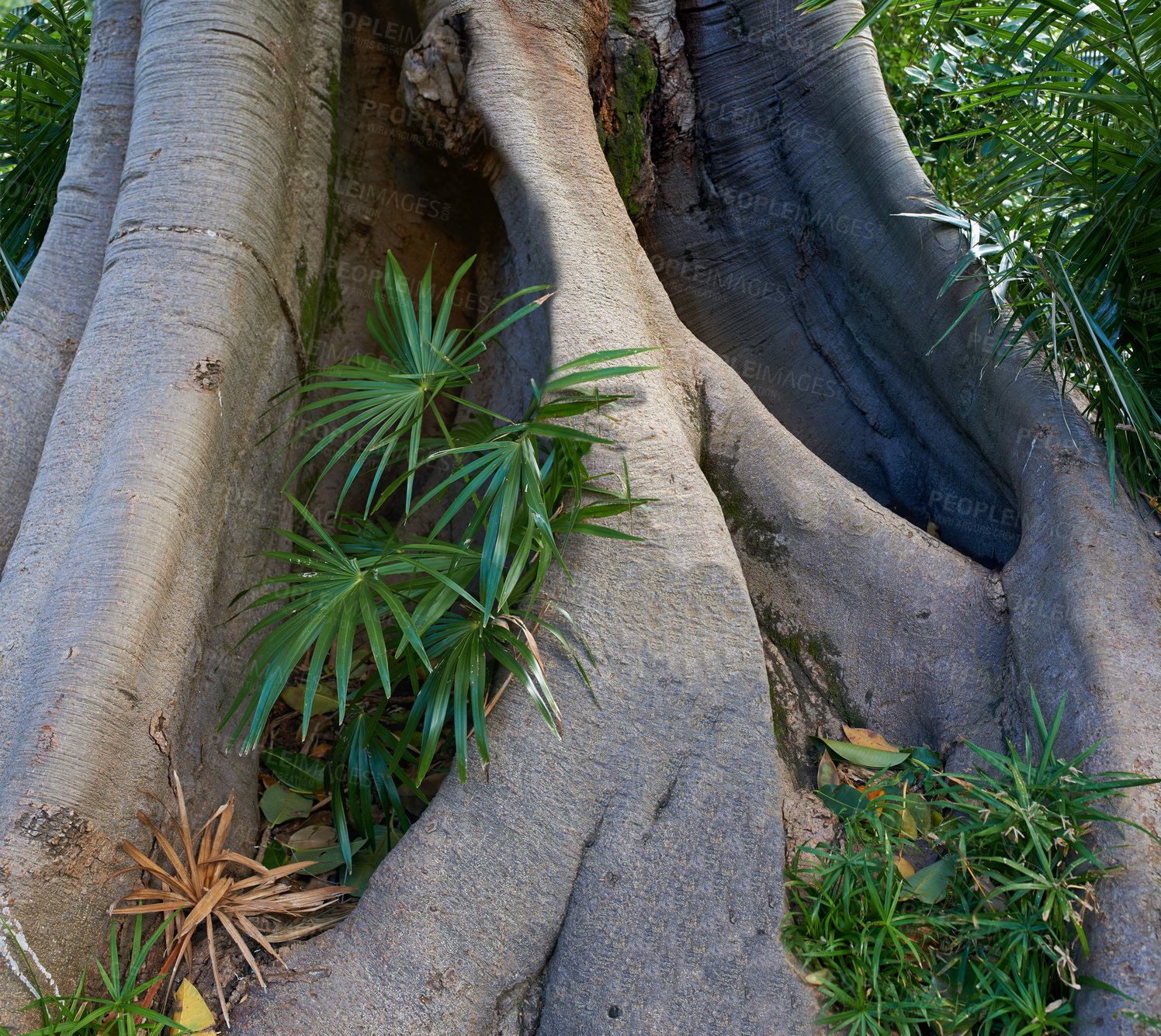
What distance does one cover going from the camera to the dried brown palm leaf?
1.87 metres

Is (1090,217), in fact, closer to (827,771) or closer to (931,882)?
(827,771)

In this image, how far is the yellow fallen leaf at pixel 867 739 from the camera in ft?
7.72

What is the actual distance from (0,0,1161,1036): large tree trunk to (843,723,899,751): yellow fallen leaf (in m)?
0.06

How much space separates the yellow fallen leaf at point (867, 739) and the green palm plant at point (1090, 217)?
3.19 feet

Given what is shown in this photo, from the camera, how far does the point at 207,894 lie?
195 cm

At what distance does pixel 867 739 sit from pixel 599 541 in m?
0.98

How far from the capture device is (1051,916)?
5.82ft

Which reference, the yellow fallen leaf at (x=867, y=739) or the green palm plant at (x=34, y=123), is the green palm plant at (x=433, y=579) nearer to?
the yellow fallen leaf at (x=867, y=739)

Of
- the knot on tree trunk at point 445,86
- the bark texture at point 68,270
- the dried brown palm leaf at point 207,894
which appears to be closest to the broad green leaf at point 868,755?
the dried brown palm leaf at point 207,894

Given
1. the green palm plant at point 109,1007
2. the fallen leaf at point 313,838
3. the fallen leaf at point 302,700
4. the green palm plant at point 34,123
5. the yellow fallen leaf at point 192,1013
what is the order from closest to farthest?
1. the green palm plant at point 109,1007
2. the yellow fallen leaf at point 192,1013
3. the fallen leaf at point 313,838
4. the fallen leaf at point 302,700
5. the green palm plant at point 34,123

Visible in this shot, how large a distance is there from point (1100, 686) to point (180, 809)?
229 cm

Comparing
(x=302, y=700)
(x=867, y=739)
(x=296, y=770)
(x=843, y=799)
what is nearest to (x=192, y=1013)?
(x=296, y=770)

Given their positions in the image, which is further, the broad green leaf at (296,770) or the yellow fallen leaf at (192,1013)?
the broad green leaf at (296,770)

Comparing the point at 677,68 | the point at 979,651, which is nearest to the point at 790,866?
the point at 979,651
